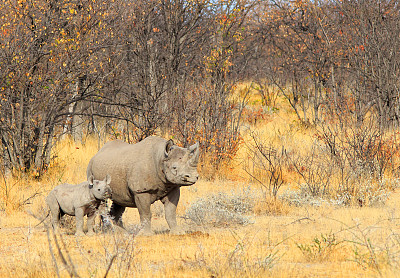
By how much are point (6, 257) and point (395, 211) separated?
236 inches

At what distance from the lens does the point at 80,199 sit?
724cm

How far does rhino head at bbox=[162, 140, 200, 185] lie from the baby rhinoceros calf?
0.91 m

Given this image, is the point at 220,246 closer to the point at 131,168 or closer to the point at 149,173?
the point at 149,173

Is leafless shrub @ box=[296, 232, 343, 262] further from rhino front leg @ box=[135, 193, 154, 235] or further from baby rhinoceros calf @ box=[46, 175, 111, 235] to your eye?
baby rhinoceros calf @ box=[46, 175, 111, 235]

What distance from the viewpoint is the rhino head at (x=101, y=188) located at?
23.6 feet

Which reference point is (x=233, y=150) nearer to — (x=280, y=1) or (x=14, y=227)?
(x=14, y=227)

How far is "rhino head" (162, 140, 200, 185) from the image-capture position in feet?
22.2

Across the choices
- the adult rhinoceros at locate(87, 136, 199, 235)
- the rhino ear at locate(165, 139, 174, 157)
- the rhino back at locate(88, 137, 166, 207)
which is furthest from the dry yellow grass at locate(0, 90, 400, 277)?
the rhino ear at locate(165, 139, 174, 157)

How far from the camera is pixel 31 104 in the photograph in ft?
38.1

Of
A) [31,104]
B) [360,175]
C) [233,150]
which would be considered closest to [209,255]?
[360,175]

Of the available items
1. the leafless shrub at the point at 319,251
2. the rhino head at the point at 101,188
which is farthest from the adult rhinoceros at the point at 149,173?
the leafless shrub at the point at 319,251

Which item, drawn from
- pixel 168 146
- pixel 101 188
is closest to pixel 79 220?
pixel 101 188

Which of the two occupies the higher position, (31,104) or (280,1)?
(280,1)

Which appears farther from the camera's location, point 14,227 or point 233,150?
point 233,150
